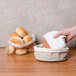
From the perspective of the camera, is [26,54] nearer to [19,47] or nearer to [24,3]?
[19,47]

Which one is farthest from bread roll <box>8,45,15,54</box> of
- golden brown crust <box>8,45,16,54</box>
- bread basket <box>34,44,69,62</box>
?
bread basket <box>34,44,69,62</box>

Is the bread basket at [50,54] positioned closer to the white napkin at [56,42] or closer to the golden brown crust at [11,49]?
the white napkin at [56,42]

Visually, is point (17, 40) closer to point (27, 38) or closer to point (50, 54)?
point (27, 38)

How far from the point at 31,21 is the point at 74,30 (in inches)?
15.3

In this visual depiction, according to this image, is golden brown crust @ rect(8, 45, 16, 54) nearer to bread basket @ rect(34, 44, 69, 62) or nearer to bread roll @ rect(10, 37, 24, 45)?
bread roll @ rect(10, 37, 24, 45)

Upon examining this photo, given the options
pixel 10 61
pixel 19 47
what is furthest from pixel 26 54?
pixel 10 61

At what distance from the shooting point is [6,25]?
1230 millimetres

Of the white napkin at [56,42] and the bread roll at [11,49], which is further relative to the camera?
the bread roll at [11,49]

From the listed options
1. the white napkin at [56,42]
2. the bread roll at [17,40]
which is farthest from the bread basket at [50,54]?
the bread roll at [17,40]

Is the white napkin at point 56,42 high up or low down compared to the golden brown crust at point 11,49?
up

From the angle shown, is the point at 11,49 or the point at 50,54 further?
the point at 11,49

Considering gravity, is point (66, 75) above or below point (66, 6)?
below

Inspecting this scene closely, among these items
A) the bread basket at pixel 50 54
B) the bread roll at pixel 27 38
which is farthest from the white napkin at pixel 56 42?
the bread roll at pixel 27 38

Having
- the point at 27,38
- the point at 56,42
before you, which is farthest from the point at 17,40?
the point at 56,42
